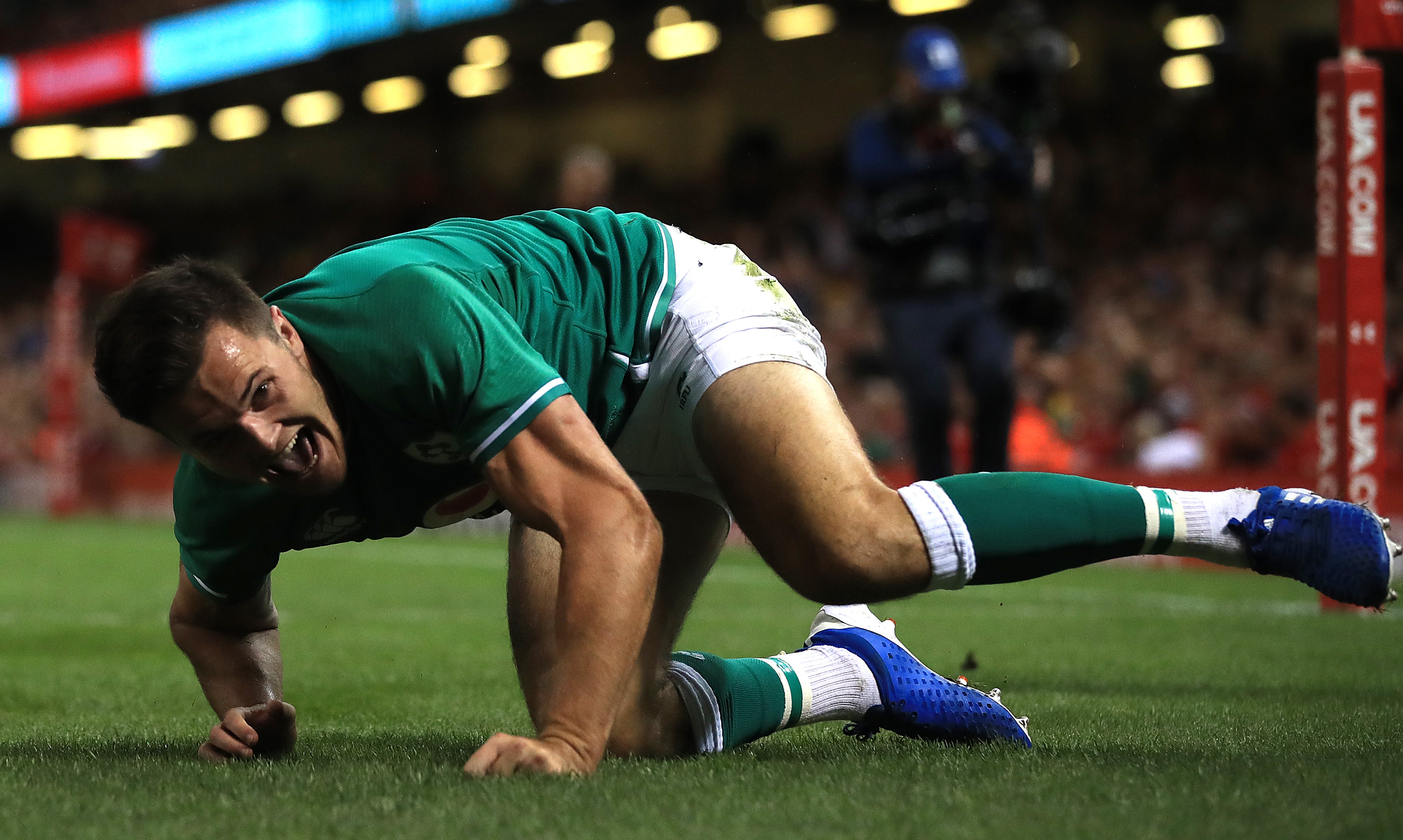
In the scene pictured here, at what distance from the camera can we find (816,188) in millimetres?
17500

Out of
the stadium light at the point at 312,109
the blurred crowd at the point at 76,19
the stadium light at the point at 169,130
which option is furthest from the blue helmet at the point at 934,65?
the stadium light at the point at 169,130

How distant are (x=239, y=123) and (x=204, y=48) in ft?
19.8

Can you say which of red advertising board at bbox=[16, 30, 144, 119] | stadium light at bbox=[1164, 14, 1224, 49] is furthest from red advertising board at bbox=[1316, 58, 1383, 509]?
red advertising board at bbox=[16, 30, 144, 119]

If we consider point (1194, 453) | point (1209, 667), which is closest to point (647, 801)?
point (1209, 667)

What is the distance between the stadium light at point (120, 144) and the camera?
26.8m

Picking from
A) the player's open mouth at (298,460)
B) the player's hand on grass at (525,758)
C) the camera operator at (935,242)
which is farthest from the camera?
the camera operator at (935,242)

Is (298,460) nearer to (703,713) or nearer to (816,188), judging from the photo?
(703,713)

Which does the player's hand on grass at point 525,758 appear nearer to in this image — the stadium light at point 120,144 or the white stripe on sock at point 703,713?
the white stripe on sock at point 703,713

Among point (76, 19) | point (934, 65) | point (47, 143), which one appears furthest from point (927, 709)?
point (47, 143)

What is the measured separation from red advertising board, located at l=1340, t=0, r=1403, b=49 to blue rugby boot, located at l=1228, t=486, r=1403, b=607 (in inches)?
137

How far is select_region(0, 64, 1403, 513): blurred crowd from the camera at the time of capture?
10.1 metres

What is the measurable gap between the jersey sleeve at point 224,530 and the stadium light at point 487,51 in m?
16.0

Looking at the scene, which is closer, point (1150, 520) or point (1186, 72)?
point (1150, 520)

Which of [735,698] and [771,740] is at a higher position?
[735,698]
